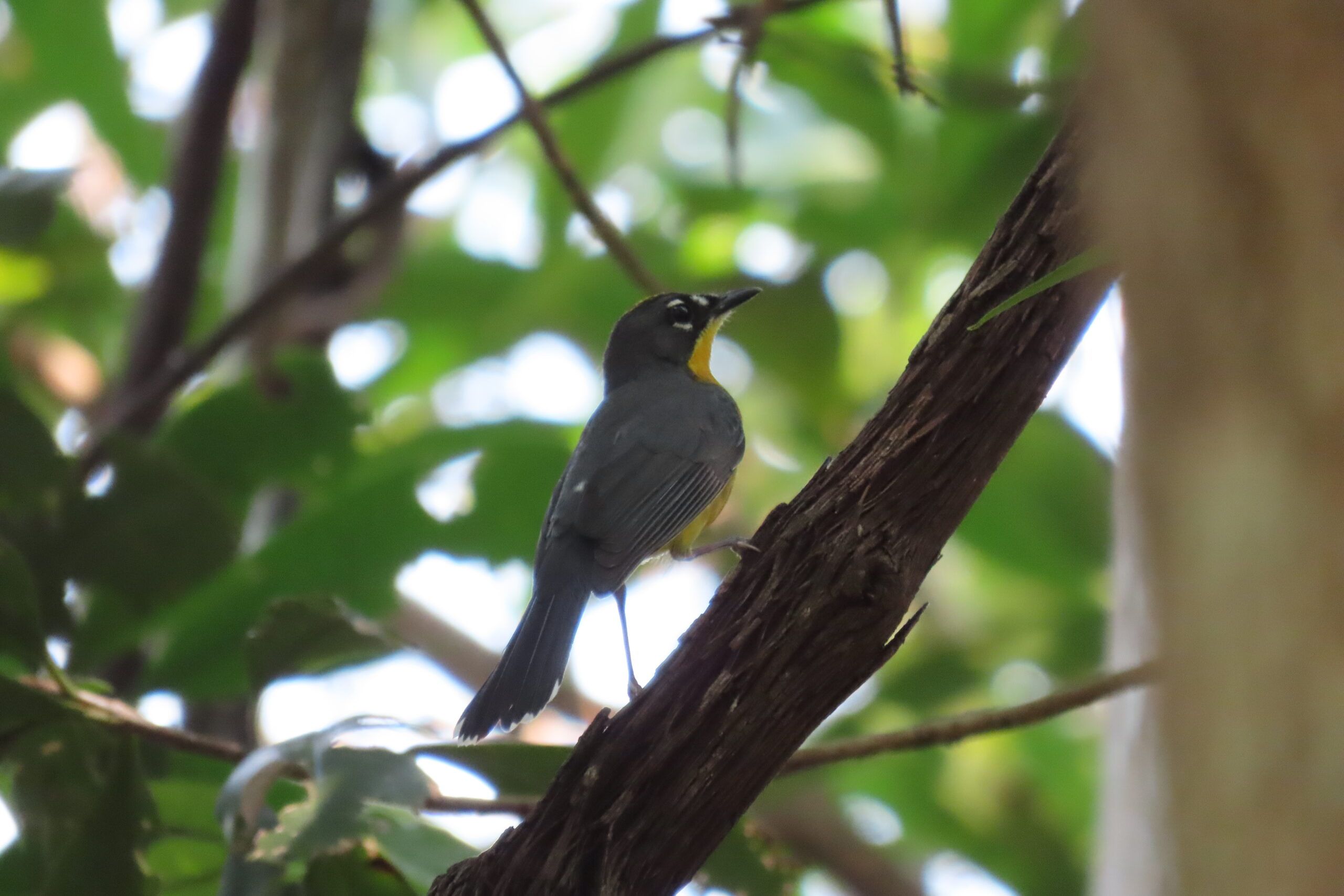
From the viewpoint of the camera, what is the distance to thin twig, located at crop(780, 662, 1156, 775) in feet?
8.68

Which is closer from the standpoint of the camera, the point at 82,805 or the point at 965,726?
the point at 965,726

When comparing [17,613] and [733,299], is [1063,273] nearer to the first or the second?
[17,613]

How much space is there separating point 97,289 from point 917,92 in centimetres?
463

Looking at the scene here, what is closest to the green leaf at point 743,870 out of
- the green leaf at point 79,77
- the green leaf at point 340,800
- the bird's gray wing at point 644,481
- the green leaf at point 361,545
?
the green leaf at point 340,800

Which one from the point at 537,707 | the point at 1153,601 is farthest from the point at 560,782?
the point at 1153,601

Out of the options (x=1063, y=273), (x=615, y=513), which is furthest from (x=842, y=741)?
(x=1063, y=273)

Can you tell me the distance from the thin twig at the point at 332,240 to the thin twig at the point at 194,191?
14.8 inches

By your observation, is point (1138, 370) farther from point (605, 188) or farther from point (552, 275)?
point (605, 188)

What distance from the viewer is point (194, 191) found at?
17.5 feet

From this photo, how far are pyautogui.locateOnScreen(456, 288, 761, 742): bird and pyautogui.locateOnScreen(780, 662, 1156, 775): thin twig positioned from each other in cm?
51

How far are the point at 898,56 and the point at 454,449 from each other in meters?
1.80

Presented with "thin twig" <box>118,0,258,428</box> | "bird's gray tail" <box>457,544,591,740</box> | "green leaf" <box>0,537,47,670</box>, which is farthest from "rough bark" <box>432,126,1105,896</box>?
"thin twig" <box>118,0,258,428</box>

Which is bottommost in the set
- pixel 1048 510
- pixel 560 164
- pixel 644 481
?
pixel 644 481

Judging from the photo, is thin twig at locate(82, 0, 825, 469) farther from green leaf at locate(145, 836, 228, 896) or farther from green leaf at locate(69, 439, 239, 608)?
green leaf at locate(145, 836, 228, 896)
